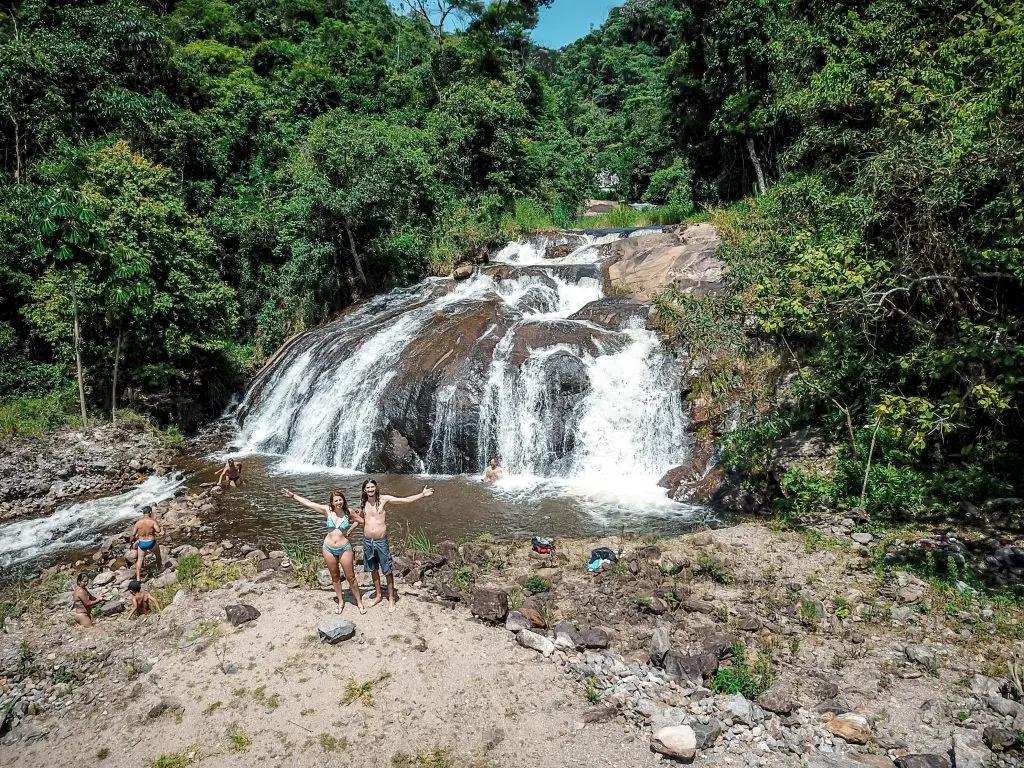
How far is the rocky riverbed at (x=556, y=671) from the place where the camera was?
4961 millimetres

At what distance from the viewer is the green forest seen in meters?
7.66

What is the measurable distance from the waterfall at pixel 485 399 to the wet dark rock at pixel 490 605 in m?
6.39

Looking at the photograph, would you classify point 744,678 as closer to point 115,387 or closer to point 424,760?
point 424,760

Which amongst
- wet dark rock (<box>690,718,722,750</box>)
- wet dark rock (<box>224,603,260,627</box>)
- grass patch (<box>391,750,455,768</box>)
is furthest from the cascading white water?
wet dark rock (<box>690,718,722,750</box>)

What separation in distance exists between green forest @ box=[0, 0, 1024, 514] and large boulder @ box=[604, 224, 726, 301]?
36.9 inches

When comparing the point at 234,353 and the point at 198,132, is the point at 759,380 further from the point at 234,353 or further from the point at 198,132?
the point at 198,132

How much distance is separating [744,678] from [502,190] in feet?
85.9

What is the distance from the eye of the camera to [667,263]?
19.2 meters

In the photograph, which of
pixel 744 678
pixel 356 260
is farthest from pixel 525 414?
pixel 356 260

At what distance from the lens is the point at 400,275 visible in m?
24.5

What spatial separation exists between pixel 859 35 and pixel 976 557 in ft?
33.4

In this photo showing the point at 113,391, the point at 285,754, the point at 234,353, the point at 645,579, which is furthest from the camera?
the point at 234,353

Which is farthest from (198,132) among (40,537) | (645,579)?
(645,579)

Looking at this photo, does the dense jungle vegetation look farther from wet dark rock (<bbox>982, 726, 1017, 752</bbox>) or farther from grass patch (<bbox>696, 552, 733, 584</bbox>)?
wet dark rock (<bbox>982, 726, 1017, 752</bbox>)
